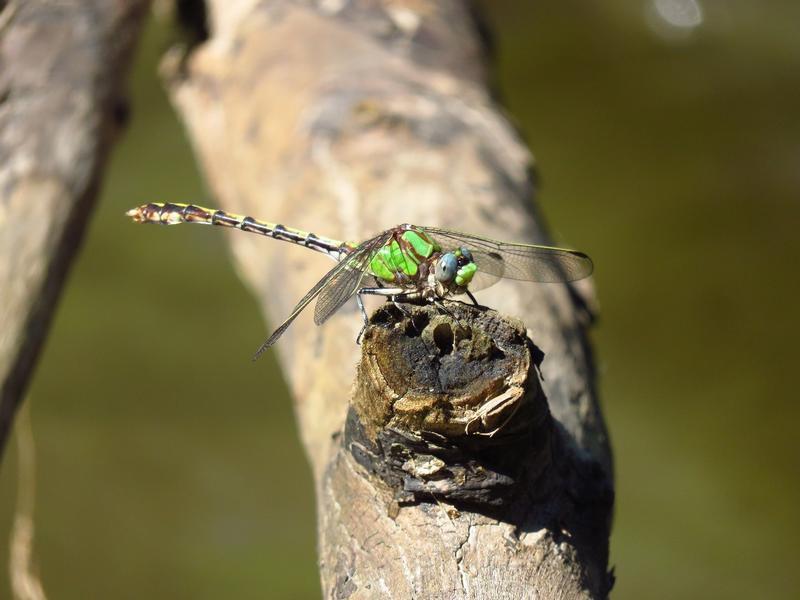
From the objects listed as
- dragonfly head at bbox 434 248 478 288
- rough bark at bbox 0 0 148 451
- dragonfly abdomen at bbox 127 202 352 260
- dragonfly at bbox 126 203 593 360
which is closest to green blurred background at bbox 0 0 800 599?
rough bark at bbox 0 0 148 451

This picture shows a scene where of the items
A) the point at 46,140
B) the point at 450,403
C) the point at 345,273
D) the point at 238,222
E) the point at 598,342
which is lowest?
the point at 598,342

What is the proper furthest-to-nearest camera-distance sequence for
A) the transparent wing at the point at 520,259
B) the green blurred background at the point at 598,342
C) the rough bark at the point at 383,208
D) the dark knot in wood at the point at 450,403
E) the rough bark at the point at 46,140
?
1. the green blurred background at the point at 598,342
2. the rough bark at the point at 46,140
3. the transparent wing at the point at 520,259
4. the rough bark at the point at 383,208
5. the dark knot in wood at the point at 450,403

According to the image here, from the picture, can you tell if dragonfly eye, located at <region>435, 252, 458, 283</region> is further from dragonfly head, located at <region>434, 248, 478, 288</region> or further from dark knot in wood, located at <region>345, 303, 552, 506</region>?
dark knot in wood, located at <region>345, 303, 552, 506</region>

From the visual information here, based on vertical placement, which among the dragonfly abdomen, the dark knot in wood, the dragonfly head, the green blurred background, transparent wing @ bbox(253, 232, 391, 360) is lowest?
the green blurred background

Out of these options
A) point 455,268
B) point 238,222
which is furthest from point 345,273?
point 238,222

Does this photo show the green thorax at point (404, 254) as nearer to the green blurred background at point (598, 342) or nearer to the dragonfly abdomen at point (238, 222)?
the dragonfly abdomen at point (238, 222)

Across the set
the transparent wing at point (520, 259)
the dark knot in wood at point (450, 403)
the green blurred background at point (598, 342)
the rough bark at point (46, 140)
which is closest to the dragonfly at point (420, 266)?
the transparent wing at point (520, 259)

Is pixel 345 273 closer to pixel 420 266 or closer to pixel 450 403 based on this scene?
pixel 420 266
